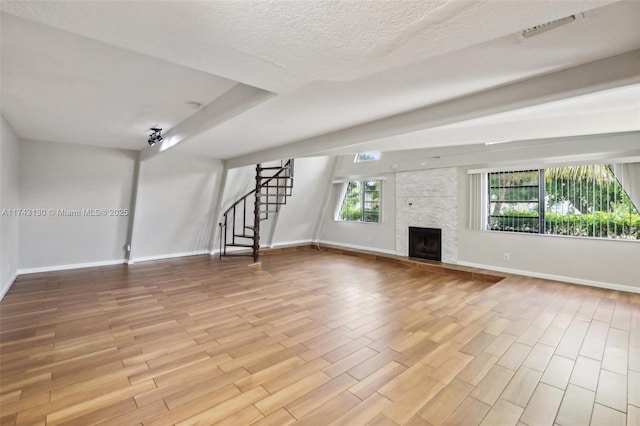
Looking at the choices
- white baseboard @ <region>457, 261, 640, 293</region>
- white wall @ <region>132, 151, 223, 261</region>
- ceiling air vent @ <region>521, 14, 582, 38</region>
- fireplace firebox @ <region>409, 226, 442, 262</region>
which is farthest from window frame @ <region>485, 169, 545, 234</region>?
white wall @ <region>132, 151, 223, 261</region>

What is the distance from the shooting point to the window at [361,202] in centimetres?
752

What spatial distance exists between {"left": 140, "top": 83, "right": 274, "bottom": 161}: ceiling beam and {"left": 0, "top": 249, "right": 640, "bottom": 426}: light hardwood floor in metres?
2.21

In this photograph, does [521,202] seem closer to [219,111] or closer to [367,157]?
[367,157]

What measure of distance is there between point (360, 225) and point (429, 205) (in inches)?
82.0

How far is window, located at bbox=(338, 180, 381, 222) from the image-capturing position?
24.7 ft

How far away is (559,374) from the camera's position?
87.2 inches

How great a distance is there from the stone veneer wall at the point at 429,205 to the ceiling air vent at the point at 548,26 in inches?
180

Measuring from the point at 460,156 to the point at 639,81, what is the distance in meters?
4.13

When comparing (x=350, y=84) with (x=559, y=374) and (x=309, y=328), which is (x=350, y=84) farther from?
(x=559, y=374)

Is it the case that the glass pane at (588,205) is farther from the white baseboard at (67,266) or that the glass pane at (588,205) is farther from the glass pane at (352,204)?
the white baseboard at (67,266)

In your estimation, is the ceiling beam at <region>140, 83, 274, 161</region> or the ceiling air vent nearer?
the ceiling air vent

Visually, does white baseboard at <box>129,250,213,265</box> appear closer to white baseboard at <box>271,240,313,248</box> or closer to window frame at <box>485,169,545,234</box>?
white baseboard at <box>271,240,313,248</box>

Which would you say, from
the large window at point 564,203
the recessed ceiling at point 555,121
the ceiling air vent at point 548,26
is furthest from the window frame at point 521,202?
the ceiling air vent at point 548,26

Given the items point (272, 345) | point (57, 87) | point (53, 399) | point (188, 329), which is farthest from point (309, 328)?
point (57, 87)
